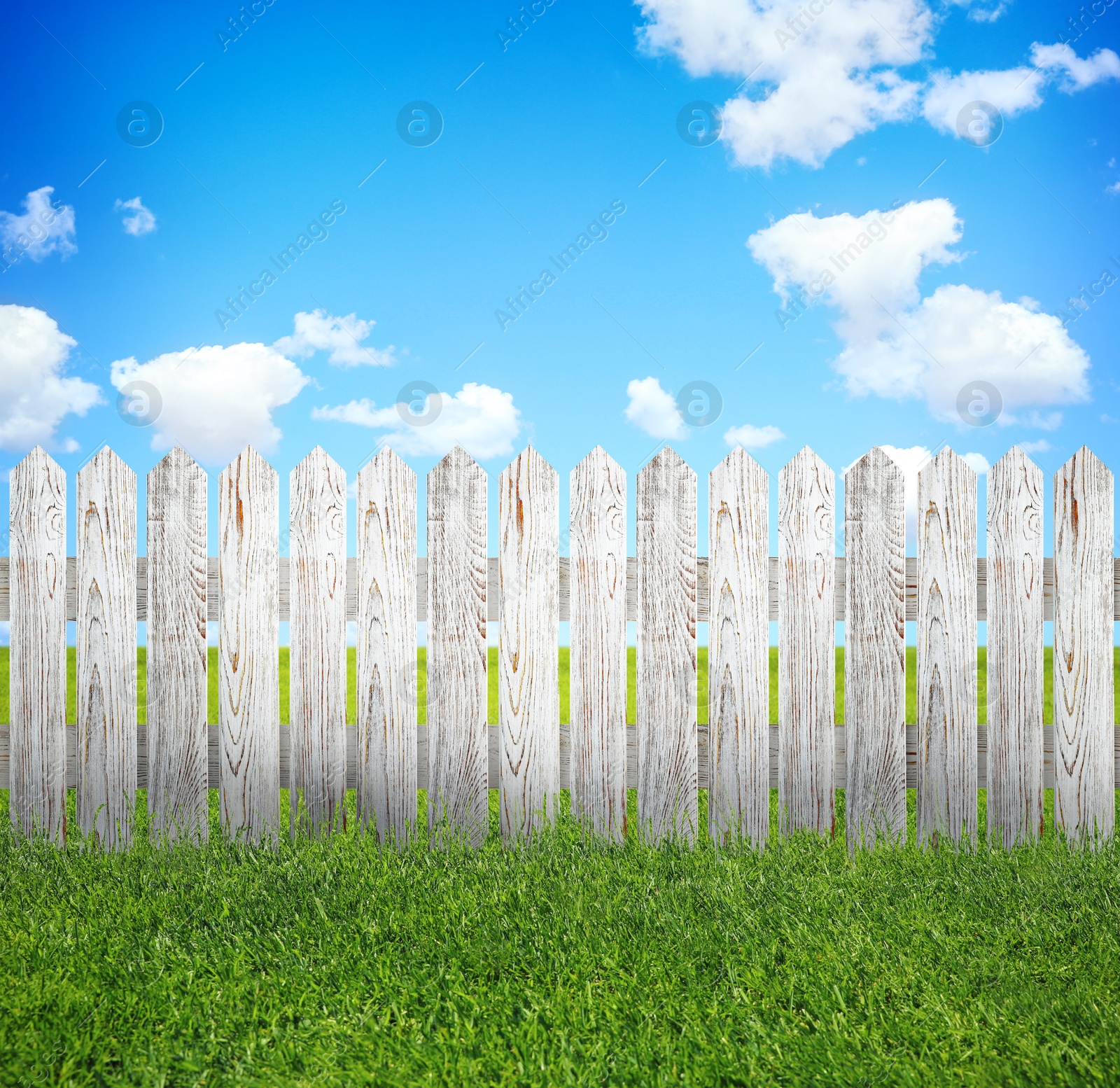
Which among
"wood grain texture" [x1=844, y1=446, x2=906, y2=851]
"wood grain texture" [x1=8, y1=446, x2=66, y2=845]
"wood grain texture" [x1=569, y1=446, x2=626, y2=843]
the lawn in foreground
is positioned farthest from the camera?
"wood grain texture" [x1=8, y1=446, x2=66, y2=845]

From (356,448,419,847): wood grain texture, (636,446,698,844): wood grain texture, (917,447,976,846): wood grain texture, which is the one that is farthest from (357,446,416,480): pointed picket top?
(917,447,976,846): wood grain texture

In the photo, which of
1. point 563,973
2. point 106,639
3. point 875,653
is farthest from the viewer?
point 106,639

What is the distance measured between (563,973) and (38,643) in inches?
135

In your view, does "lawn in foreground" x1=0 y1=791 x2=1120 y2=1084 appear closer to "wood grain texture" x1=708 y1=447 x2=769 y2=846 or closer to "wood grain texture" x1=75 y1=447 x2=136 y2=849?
"wood grain texture" x1=708 y1=447 x2=769 y2=846

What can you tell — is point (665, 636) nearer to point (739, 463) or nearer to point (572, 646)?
point (572, 646)

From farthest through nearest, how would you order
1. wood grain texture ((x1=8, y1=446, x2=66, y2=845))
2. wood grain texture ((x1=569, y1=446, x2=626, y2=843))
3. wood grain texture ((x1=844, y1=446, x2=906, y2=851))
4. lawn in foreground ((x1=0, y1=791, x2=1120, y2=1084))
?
wood grain texture ((x1=8, y1=446, x2=66, y2=845))
wood grain texture ((x1=844, y1=446, x2=906, y2=851))
wood grain texture ((x1=569, y1=446, x2=626, y2=843))
lawn in foreground ((x1=0, y1=791, x2=1120, y2=1084))

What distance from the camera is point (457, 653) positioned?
414cm

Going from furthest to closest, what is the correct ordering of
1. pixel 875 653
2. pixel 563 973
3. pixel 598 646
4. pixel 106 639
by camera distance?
1. pixel 106 639
2. pixel 875 653
3. pixel 598 646
4. pixel 563 973

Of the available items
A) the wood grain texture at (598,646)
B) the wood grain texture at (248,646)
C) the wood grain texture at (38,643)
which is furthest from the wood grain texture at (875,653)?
the wood grain texture at (38,643)

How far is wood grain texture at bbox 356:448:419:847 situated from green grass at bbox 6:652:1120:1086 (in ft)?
1.72

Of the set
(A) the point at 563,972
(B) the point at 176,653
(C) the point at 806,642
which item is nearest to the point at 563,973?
(A) the point at 563,972

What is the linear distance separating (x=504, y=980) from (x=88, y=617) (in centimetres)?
310

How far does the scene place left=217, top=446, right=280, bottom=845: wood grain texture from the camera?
4223 mm

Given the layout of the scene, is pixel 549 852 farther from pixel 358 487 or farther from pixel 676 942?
pixel 358 487
